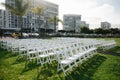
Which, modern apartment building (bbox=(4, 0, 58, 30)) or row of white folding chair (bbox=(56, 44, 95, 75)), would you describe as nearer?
row of white folding chair (bbox=(56, 44, 95, 75))

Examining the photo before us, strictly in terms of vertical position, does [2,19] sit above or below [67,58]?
above

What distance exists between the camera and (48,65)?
11266 millimetres

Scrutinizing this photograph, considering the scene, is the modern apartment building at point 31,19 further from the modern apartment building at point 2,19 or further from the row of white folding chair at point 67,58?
the row of white folding chair at point 67,58

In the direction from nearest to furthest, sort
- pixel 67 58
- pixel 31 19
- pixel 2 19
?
pixel 67 58
pixel 2 19
pixel 31 19

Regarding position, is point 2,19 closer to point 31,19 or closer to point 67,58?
point 31,19

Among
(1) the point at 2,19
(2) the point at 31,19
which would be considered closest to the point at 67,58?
(1) the point at 2,19

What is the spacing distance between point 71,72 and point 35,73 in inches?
64.0

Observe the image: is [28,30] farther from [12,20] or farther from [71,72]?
[71,72]

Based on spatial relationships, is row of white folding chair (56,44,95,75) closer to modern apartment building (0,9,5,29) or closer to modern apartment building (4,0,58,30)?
A: modern apartment building (4,0,58,30)

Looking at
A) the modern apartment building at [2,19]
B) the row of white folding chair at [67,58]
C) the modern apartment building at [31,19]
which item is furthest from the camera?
the modern apartment building at [2,19]

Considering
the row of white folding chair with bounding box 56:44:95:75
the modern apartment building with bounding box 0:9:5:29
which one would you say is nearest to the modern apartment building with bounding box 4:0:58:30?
the modern apartment building with bounding box 0:9:5:29

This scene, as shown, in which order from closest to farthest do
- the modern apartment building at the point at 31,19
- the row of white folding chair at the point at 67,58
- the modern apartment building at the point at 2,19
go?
the row of white folding chair at the point at 67,58, the modern apartment building at the point at 31,19, the modern apartment building at the point at 2,19

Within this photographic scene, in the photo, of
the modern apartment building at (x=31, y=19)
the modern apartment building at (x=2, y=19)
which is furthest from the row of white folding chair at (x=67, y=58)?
the modern apartment building at (x=2, y=19)

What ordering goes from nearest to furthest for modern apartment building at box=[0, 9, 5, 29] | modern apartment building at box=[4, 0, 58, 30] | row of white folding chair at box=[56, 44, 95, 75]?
row of white folding chair at box=[56, 44, 95, 75], modern apartment building at box=[4, 0, 58, 30], modern apartment building at box=[0, 9, 5, 29]
